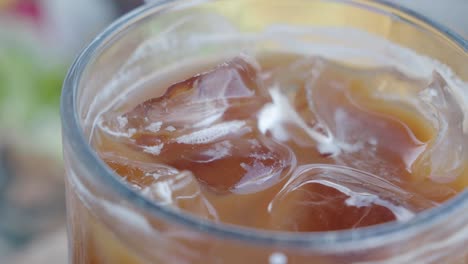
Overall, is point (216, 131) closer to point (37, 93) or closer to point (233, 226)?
point (233, 226)

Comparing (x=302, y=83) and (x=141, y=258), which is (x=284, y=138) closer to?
(x=302, y=83)

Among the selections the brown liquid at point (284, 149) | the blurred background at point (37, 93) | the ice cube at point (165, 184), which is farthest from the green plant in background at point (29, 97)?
the ice cube at point (165, 184)

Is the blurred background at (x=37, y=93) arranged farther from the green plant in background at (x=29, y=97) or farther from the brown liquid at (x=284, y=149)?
the brown liquid at (x=284, y=149)

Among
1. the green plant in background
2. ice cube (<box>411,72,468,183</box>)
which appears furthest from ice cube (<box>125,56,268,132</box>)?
the green plant in background

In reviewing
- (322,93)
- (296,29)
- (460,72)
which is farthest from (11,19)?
(460,72)

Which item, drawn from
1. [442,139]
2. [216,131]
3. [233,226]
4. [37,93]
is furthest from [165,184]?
[37,93]
